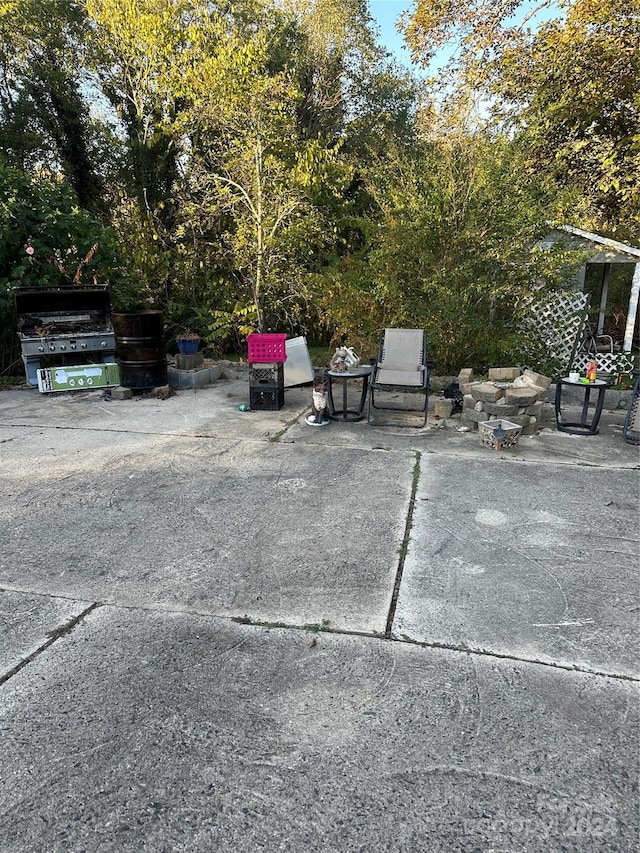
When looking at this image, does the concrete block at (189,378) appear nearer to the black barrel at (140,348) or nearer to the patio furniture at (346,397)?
the black barrel at (140,348)

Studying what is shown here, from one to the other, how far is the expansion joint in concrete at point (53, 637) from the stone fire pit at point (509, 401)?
3.74 m

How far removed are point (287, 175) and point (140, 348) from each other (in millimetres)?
3150

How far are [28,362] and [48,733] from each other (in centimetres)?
599

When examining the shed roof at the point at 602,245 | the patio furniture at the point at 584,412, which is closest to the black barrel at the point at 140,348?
the patio furniture at the point at 584,412

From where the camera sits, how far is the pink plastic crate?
5.70 m

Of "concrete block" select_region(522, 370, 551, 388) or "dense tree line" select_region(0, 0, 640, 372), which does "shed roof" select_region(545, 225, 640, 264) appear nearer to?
"dense tree line" select_region(0, 0, 640, 372)

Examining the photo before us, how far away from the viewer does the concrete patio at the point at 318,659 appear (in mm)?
1493

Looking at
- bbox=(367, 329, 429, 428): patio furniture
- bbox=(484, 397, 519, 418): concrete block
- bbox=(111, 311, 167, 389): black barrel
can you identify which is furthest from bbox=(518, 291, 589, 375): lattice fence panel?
bbox=(111, 311, 167, 389): black barrel

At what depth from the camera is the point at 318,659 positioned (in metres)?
2.10

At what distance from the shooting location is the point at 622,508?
3.51 m

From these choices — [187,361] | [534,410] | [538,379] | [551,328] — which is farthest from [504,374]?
[187,361]

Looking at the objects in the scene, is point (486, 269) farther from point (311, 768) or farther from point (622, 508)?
point (311, 768)

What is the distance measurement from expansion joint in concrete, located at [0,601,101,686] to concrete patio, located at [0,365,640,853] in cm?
1

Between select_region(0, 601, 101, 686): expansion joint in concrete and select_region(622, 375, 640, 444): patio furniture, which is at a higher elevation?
select_region(622, 375, 640, 444): patio furniture
